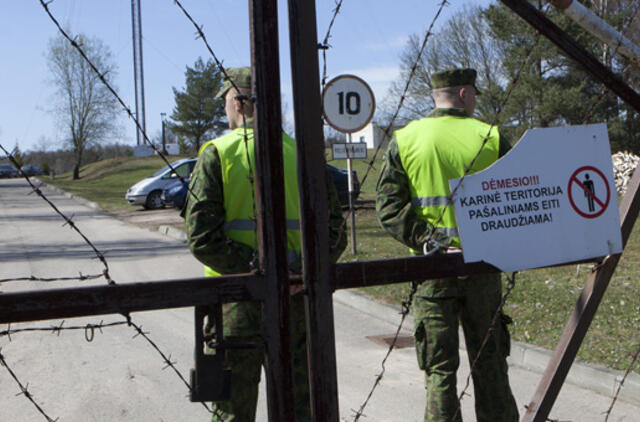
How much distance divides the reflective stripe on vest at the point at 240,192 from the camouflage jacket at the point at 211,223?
3cm

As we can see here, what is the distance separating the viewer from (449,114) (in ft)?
10.4

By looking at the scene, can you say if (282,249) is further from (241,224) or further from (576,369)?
(576,369)

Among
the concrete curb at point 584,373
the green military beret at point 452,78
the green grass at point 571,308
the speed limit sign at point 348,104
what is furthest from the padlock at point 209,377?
the speed limit sign at point 348,104

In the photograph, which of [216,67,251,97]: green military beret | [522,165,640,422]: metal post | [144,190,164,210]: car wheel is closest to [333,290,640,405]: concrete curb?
[522,165,640,422]: metal post

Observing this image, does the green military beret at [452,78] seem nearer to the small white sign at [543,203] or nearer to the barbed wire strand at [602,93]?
the barbed wire strand at [602,93]

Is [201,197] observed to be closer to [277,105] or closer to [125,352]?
[277,105]

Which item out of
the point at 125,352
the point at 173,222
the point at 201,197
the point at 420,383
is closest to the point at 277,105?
the point at 201,197

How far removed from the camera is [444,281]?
2980 mm

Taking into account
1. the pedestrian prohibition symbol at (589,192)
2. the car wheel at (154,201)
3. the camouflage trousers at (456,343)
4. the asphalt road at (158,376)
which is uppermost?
the pedestrian prohibition symbol at (589,192)

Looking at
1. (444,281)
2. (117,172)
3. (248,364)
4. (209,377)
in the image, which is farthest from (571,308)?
(117,172)

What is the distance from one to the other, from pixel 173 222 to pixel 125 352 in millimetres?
12048

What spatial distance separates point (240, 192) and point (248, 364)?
72 centimetres

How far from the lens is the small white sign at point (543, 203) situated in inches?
86.0

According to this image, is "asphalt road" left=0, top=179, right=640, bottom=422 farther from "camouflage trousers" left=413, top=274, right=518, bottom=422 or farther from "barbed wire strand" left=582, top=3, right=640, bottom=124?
"barbed wire strand" left=582, top=3, right=640, bottom=124
